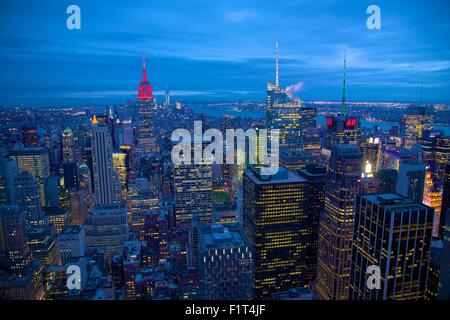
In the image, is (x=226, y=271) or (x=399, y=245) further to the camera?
(x=226, y=271)

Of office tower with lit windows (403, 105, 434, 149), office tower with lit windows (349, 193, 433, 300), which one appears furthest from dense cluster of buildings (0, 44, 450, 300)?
office tower with lit windows (403, 105, 434, 149)

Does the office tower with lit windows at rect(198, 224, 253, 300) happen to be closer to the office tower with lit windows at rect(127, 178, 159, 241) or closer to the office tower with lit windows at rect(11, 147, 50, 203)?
the office tower with lit windows at rect(127, 178, 159, 241)

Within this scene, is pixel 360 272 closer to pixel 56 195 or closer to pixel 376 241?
pixel 376 241

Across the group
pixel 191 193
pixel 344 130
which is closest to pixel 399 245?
pixel 191 193

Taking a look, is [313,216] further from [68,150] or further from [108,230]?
[68,150]
